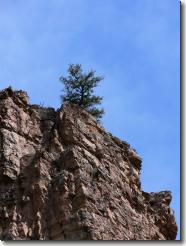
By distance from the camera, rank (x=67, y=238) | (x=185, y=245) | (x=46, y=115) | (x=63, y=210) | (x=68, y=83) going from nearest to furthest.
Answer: (x=185, y=245), (x=67, y=238), (x=63, y=210), (x=46, y=115), (x=68, y=83)

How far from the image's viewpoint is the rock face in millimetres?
21859

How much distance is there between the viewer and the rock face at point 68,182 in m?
21.9

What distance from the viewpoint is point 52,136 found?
1064 inches

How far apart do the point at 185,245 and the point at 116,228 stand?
924 centimetres

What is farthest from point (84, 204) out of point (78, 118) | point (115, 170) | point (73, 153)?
point (78, 118)

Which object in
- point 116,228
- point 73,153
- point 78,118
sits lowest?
point 116,228

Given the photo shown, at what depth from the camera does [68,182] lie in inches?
919

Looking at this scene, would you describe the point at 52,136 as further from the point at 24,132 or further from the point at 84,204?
the point at 84,204

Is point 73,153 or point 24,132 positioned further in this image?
point 24,132

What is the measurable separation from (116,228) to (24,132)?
663cm

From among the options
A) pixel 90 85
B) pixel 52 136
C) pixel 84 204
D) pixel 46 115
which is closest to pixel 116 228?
pixel 84 204

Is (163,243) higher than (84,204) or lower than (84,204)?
lower

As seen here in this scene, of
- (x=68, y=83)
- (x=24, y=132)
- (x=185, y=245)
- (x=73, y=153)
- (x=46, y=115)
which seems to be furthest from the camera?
(x=68, y=83)

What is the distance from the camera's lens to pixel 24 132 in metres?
27.0
